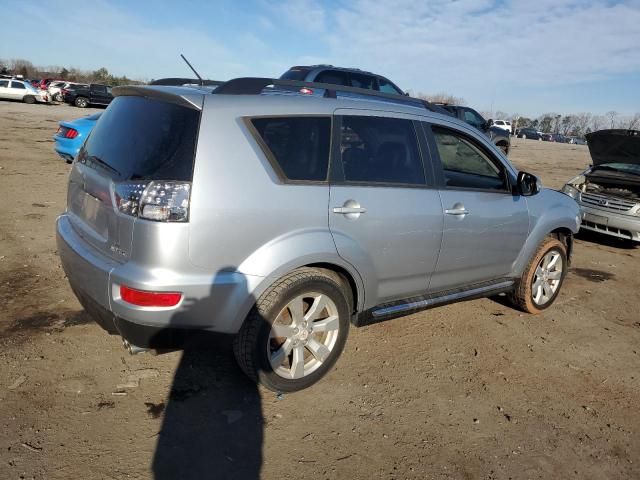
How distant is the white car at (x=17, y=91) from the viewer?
31994mm

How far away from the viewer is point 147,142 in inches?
106

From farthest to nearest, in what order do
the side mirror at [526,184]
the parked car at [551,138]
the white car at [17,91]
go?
the parked car at [551,138]
the white car at [17,91]
the side mirror at [526,184]

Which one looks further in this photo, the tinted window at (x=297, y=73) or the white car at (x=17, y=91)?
the white car at (x=17, y=91)

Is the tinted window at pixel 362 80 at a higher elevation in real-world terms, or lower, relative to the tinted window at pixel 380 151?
higher

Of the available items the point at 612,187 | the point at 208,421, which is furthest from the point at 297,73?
the point at 208,421

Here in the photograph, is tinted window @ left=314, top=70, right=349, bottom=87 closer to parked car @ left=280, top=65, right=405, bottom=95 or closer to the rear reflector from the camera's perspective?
parked car @ left=280, top=65, right=405, bottom=95

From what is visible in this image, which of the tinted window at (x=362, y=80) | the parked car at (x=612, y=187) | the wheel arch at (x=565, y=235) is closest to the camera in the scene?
the wheel arch at (x=565, y=235)

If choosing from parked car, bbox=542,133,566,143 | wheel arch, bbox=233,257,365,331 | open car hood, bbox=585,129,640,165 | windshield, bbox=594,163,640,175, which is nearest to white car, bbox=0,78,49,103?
open car hood, bbox=585,129,640,165

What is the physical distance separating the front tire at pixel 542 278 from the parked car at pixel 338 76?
626cm

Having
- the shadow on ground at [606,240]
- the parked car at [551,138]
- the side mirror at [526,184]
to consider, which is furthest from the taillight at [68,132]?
the parked car at [551,138]

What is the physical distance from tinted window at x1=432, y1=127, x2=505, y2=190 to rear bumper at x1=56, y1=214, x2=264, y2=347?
1.93 metres

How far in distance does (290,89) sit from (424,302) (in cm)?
181

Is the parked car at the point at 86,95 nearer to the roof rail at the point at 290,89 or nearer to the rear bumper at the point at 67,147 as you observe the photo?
the rear bumper at the point at 67,147

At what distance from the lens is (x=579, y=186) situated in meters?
8.36
